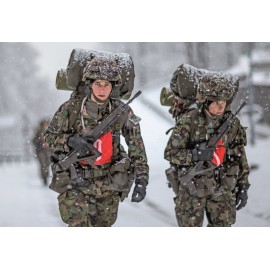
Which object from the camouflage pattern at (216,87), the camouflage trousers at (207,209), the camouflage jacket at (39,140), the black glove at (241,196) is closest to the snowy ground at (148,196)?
the camouflage jacket at (39,140)

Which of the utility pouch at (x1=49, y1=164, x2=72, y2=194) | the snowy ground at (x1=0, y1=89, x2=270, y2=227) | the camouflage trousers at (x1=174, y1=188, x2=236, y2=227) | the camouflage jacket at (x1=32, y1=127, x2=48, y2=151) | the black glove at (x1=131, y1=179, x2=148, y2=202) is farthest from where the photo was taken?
the camouflage jacket at (x1=32, y1=127, x2=48, y2=151)

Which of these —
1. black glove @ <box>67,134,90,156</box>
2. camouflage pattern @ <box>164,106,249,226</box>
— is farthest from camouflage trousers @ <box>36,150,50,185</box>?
camouflage pattern @ <box>164,106,249,226</box>

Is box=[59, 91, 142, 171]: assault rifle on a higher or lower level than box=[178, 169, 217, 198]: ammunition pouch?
higher

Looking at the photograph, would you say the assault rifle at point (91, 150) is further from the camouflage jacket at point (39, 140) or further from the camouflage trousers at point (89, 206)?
the camouflage jacket at point (39, 140)

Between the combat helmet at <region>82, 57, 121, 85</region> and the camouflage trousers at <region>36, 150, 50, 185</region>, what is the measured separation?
4.10ft

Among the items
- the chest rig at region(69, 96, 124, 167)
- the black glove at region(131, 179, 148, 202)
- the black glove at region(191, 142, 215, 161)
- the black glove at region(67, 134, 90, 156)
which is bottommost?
the black glove at region(131, 179, 148, 202)

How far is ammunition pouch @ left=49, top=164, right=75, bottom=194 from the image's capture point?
338 centimetres

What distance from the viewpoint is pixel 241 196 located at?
12.4ft

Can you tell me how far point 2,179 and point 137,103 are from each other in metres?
1.34

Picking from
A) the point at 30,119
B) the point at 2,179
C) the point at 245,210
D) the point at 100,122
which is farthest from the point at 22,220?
the point at 245,210

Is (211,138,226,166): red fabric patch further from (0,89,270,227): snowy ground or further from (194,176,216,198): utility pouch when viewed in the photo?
(0,89,270,227): snowy ground

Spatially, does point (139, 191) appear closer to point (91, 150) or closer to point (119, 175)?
point (119, 175)

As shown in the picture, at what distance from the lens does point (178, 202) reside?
3752 mm
